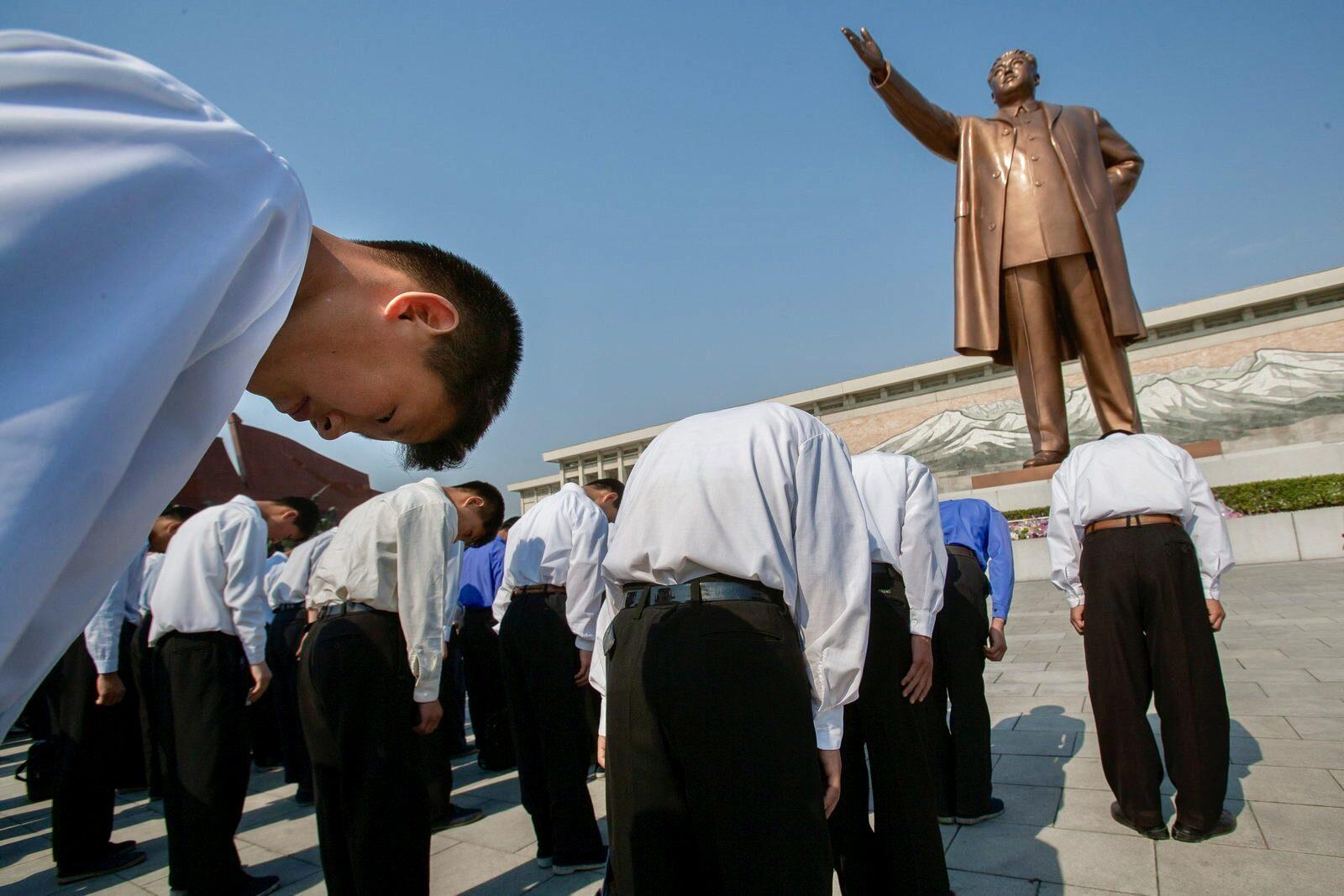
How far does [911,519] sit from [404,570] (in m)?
2.13

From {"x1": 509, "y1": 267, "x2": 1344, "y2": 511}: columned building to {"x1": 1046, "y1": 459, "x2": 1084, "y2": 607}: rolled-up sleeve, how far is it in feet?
61.5

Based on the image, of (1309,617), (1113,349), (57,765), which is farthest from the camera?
(1113,349)

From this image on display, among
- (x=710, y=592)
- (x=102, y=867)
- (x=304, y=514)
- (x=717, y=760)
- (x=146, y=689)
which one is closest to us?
(x=717, y=760)

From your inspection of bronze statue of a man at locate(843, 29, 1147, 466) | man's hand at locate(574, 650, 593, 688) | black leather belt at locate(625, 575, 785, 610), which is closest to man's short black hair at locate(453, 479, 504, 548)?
man's hand at locate(574, 650, 593, 688)

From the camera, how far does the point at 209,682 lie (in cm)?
378

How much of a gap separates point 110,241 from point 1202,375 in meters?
27.9

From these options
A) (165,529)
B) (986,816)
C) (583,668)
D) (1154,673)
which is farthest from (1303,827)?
(165,529)

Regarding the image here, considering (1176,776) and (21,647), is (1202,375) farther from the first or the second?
(21,647)

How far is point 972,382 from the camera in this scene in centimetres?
2944

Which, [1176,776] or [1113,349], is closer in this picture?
[1176,776]

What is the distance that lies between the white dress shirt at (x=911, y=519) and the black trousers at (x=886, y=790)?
0.42 m

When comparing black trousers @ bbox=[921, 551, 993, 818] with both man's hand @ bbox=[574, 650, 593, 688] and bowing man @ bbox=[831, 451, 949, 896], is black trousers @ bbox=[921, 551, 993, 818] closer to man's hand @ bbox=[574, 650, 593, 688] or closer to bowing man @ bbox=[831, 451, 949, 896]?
bowing man @ bbox=[831, 451, 949, 896]

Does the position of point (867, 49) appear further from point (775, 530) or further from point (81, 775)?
point (81, 775)

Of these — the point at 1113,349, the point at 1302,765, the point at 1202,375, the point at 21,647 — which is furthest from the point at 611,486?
the point at 1202,375
